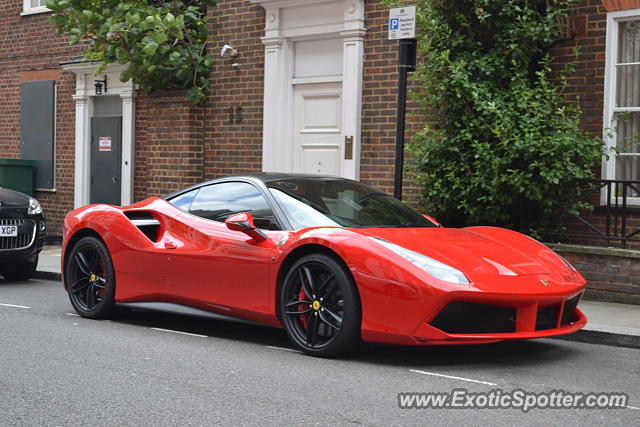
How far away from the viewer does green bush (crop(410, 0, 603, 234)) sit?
30.7 ft

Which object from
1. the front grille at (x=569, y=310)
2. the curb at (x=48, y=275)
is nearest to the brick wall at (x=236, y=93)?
the curb at (x=48, y=275)

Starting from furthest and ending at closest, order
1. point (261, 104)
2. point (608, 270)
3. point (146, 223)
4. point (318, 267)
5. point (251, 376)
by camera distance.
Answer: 1. point (261, 104)
2. point (608, 270)
3. point (146, 223)
4. point (318, 267)
5. point (251, 376)

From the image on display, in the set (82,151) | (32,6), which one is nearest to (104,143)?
(82,151)

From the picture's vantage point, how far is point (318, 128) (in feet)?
41.9

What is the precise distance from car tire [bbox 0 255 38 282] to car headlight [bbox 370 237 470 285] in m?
6.74

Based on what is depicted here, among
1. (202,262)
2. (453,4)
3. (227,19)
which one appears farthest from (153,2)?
(202,262)

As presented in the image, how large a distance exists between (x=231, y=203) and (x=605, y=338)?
128 inches

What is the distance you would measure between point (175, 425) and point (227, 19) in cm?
1000

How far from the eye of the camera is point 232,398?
16.4ft

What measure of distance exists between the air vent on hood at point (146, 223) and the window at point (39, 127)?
987 centimetres

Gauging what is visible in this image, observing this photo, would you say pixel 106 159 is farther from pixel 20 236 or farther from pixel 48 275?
pixel 20 236

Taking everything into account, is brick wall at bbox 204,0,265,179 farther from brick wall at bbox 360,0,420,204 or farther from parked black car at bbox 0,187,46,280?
parked black car at bbox 0,187,46,280

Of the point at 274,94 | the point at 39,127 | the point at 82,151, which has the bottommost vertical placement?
the point at 82,151

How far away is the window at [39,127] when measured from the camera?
17.0 metres
